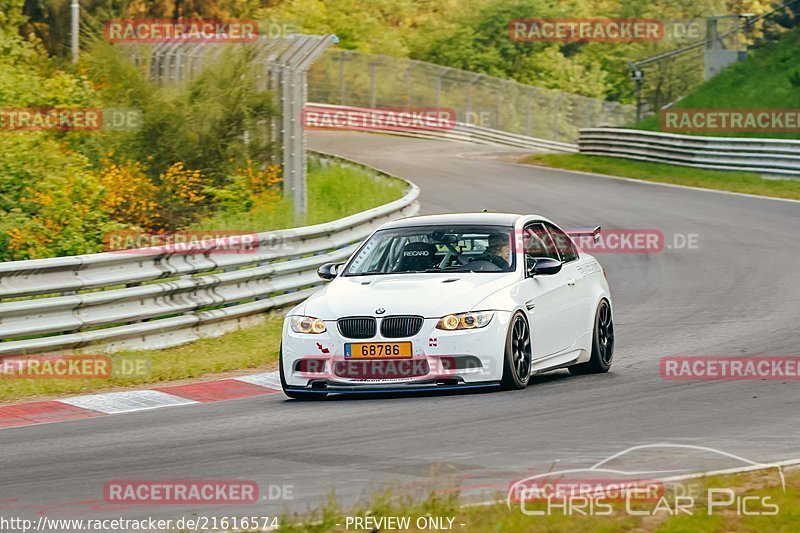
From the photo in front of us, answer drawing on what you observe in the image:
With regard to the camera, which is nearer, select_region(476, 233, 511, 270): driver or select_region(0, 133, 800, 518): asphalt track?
select_region(0, 133, 800, 518): asphalt track

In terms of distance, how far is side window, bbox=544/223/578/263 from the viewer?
42.4 ft

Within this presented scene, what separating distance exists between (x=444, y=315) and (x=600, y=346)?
7.74ft

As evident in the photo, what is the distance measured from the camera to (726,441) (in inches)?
343

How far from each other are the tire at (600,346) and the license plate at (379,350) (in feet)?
7.93

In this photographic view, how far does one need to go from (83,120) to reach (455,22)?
5756 cm

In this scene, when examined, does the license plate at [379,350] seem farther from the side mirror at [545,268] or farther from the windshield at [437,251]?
the side mirror at [545,268]

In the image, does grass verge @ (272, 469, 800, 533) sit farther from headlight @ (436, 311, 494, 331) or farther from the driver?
the driver

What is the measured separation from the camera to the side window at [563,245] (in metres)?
12.9

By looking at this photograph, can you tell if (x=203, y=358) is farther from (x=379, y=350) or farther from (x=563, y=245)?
(x=563, y=245)

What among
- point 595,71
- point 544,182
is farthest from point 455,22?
point 544,182

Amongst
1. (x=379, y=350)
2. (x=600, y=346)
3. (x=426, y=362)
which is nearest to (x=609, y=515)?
(x=426, y=362)

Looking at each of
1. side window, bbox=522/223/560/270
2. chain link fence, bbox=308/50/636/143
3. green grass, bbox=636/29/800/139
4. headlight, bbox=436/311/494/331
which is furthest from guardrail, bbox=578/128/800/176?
headlight, bbox=436/311/494/331

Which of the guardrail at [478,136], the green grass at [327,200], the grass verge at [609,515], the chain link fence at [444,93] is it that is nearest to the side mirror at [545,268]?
the grass verge at [609,515]

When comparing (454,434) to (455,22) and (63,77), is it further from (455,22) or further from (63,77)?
(455,22)
